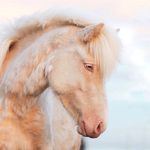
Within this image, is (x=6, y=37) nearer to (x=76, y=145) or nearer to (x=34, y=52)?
(x=34, y=52)

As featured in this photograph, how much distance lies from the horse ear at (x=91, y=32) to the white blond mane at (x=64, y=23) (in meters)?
0.04

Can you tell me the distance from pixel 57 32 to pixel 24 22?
1.54ft

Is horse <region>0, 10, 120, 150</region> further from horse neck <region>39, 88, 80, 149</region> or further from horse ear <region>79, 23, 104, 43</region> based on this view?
horse neck <region>39, 88, 80, 149</region>

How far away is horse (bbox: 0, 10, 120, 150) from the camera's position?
4.66m

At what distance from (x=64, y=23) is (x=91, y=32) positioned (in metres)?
0.49

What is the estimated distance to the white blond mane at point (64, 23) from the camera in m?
4.74

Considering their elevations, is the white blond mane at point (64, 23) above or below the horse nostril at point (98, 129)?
above

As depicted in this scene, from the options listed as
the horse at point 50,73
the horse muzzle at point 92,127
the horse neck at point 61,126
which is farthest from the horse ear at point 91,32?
the horse neck at point 61,126

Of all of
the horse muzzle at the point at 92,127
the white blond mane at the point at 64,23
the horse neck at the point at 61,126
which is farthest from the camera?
the horse neck at the point at 61,126

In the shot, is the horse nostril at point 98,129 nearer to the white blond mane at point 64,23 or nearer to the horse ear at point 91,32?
the white blond mane at point 64,23

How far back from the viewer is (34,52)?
504 cm

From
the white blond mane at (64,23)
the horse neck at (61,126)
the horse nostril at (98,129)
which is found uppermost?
the white blond mane at (64,23)

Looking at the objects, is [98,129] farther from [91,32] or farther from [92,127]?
[91,32]

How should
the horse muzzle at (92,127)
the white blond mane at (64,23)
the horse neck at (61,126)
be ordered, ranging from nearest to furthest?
1. the horse muzzle at (92,127)
2. the white blond mane at (64,23)
3. the horse neck at (61,126)
